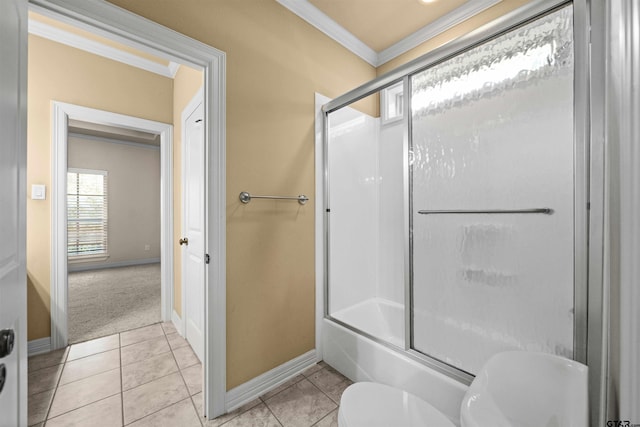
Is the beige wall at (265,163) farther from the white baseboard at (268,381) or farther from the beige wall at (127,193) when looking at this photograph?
the beige wall at (127,193)

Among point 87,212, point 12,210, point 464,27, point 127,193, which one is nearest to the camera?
point 12,210

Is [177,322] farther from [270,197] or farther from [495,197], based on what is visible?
[495,197]

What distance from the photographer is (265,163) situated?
168 centimetres

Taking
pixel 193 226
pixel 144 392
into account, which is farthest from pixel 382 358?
pixel 193 226

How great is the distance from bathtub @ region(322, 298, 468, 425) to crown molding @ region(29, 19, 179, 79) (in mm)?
2932

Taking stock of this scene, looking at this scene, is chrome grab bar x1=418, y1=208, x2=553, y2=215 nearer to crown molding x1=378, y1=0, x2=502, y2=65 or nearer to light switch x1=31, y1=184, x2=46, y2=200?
crown molding x1=378, y1=0, x2=502, y2=65

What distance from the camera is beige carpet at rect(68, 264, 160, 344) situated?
2543mm

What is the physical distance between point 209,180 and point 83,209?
17.8ft

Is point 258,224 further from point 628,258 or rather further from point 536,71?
point 536,71

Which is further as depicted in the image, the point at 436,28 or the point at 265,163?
the point at 436,28

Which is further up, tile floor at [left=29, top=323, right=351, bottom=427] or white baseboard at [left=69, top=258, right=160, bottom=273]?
white baseboard at [left=69, top=258, right=160, bottom=273]

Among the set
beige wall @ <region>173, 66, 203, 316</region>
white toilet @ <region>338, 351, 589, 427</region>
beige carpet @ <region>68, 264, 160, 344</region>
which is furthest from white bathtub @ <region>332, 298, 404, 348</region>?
beige carpet @ <region>68, 264, 160, 344</region>

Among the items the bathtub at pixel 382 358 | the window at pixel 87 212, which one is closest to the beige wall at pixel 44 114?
the bathtub at pixel 382 358

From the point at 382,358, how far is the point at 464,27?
2.44m
